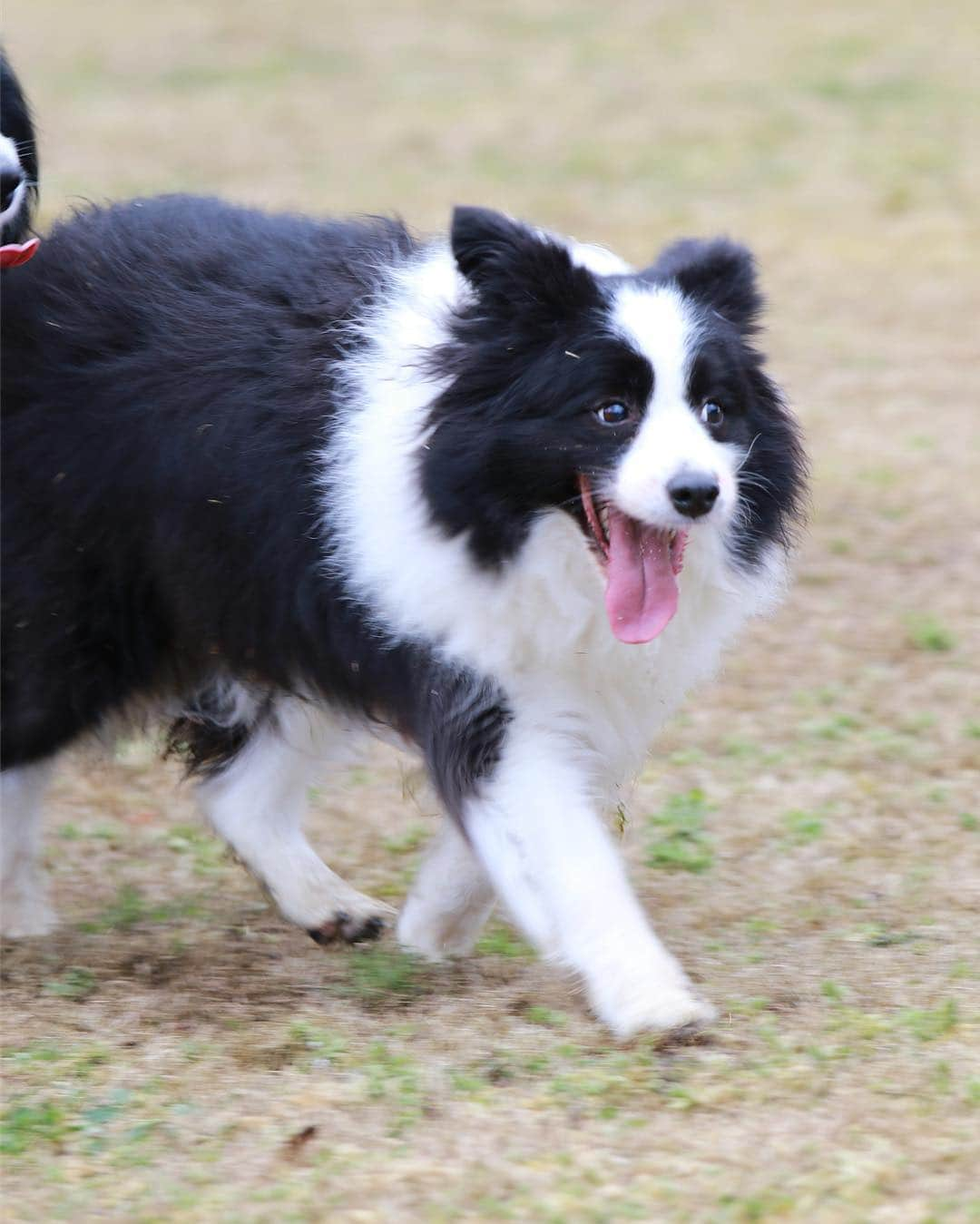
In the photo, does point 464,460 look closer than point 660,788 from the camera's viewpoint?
Yes

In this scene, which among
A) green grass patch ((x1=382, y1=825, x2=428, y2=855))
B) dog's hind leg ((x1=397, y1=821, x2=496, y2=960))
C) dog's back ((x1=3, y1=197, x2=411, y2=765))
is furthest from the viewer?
green grass patch ((x1=382, y1=825, x2=428, y2=855))

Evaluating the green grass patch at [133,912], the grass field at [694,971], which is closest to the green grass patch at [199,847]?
the grass field at [694,971]

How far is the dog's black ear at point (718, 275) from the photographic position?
3979mm

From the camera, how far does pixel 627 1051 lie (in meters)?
3.79

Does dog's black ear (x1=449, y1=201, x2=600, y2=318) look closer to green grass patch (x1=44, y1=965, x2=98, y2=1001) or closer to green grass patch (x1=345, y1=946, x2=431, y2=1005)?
green grass patch (x1=345, y1=946, x2=431, y2=1005)

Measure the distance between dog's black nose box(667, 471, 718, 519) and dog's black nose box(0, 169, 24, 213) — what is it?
5.33ft

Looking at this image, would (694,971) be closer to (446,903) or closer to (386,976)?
(446,903)

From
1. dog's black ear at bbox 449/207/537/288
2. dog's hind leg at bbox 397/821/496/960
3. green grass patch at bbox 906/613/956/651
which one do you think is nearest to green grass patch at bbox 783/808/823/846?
dog's hind leg at bbox 397/821/496/960

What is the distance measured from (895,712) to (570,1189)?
125 inches

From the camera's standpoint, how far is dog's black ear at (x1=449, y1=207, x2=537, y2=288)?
3787 mm

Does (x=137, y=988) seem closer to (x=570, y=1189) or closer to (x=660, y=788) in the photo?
(x=570, y=1189)

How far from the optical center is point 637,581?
150 inches

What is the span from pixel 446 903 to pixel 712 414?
4.54ft

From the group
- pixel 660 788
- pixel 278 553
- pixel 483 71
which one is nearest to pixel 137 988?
pixel 278 553
